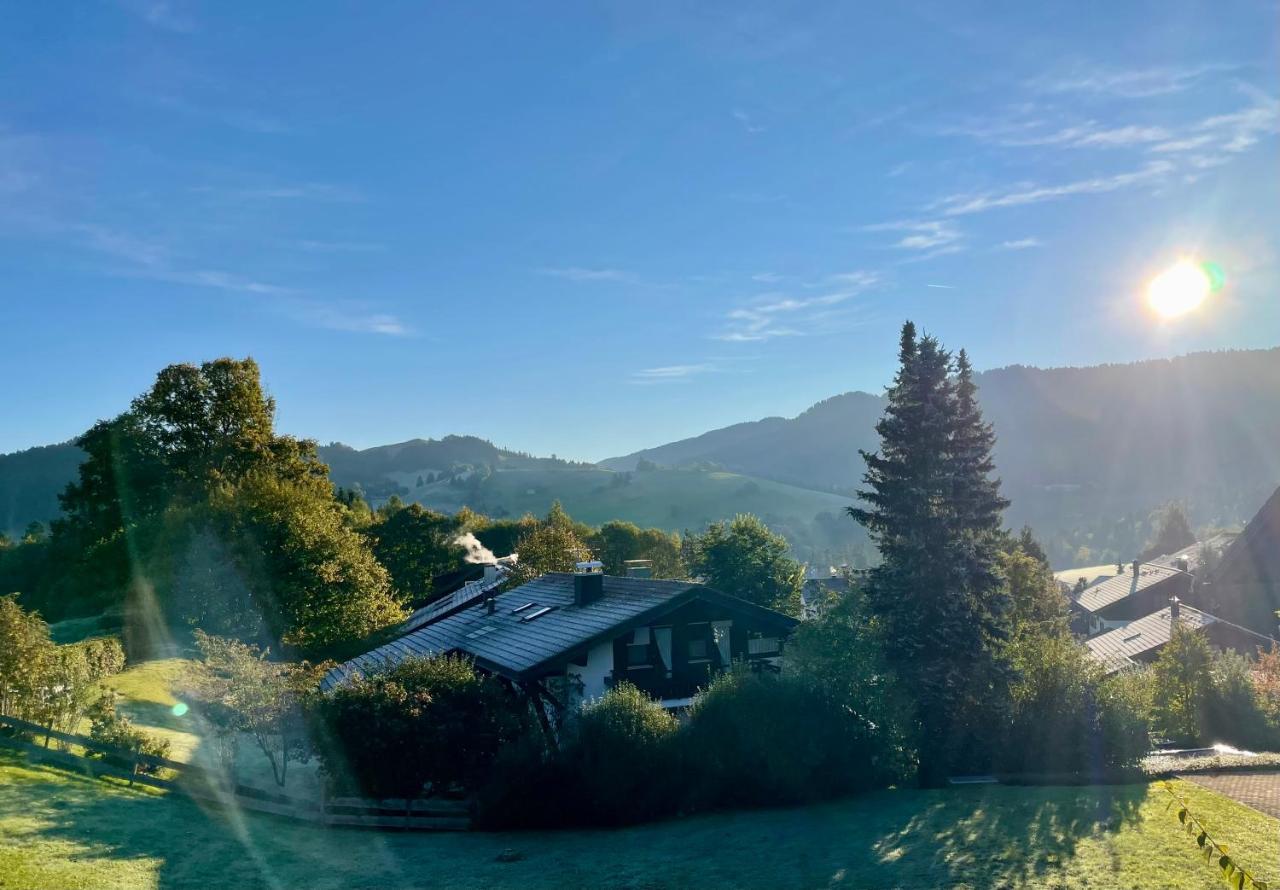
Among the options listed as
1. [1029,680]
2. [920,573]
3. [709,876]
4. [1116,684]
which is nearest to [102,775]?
[709,876]

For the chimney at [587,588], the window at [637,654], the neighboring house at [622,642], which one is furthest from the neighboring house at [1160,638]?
the window at [637,654]

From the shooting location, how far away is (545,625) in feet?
89.7

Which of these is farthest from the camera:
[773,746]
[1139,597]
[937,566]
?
[1139,597]

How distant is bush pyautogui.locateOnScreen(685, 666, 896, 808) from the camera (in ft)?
61.5

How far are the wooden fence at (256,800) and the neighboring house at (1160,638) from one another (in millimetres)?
39722

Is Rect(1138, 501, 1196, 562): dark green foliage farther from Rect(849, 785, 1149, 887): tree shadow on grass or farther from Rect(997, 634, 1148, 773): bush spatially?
Rect(849, 785, 1149, 887): tree shadow on grass

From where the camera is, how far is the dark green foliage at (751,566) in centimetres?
4756

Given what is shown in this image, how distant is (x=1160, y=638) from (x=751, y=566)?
78.2 ft

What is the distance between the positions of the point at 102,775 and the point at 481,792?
9287 mm

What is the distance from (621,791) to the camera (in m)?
18.5

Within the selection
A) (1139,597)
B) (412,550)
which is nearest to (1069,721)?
(412,550)

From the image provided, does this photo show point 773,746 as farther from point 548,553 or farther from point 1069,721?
point 548,553

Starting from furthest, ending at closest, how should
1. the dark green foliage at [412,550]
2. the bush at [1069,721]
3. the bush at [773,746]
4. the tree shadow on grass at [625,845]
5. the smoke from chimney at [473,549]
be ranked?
the smoke from chimney at [473,549]
the dark green foliage at [412,550]
the bush at [1069,721]
the bush at [773,746]
the tree shadow on grass at [625,845]

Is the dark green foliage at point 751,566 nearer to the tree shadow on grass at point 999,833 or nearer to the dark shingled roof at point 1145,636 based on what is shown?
the dark shingled roof at point 1145,636
